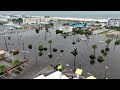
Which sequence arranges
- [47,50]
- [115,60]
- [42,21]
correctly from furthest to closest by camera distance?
[42,21] → [47,50] → [115,60]

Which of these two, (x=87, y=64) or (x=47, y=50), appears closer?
(x=87, y=64)

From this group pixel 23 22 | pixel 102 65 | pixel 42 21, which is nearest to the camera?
pixel 102 65
